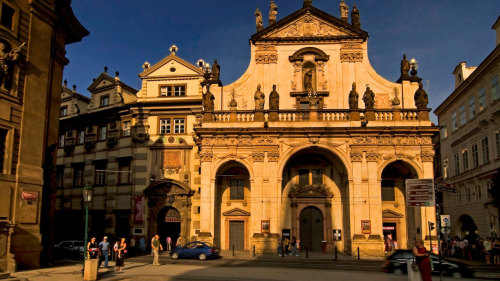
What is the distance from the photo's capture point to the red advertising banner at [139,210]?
120 feet

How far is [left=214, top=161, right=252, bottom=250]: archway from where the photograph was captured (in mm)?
33500

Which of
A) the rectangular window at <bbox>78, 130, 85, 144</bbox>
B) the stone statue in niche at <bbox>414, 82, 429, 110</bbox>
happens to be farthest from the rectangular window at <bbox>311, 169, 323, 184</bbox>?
the rectangular window at <bbox>78, 130, 85, 144</bbox>

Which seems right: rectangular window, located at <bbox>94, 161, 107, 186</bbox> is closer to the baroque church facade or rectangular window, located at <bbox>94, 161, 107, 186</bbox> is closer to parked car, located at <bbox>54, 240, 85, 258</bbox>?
the baroque church facade

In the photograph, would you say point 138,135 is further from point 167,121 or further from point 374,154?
point 374,154

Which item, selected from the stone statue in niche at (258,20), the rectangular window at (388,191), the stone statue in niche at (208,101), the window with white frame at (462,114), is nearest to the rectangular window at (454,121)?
the window with white frame at (462,114)

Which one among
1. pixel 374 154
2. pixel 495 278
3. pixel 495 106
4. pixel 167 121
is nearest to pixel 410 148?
pixel 374 154

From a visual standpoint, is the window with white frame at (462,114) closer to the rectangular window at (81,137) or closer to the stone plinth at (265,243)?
the stone plinth at (265,243)

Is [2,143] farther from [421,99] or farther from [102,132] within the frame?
[421,99]

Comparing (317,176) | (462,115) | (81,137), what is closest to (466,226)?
(462,115)

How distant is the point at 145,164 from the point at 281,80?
13.4m

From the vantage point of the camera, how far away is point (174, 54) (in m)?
39.0

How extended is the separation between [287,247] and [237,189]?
6196mm

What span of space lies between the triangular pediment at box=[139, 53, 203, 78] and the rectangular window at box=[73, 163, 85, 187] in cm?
1094

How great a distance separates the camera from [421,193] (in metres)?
15.3
